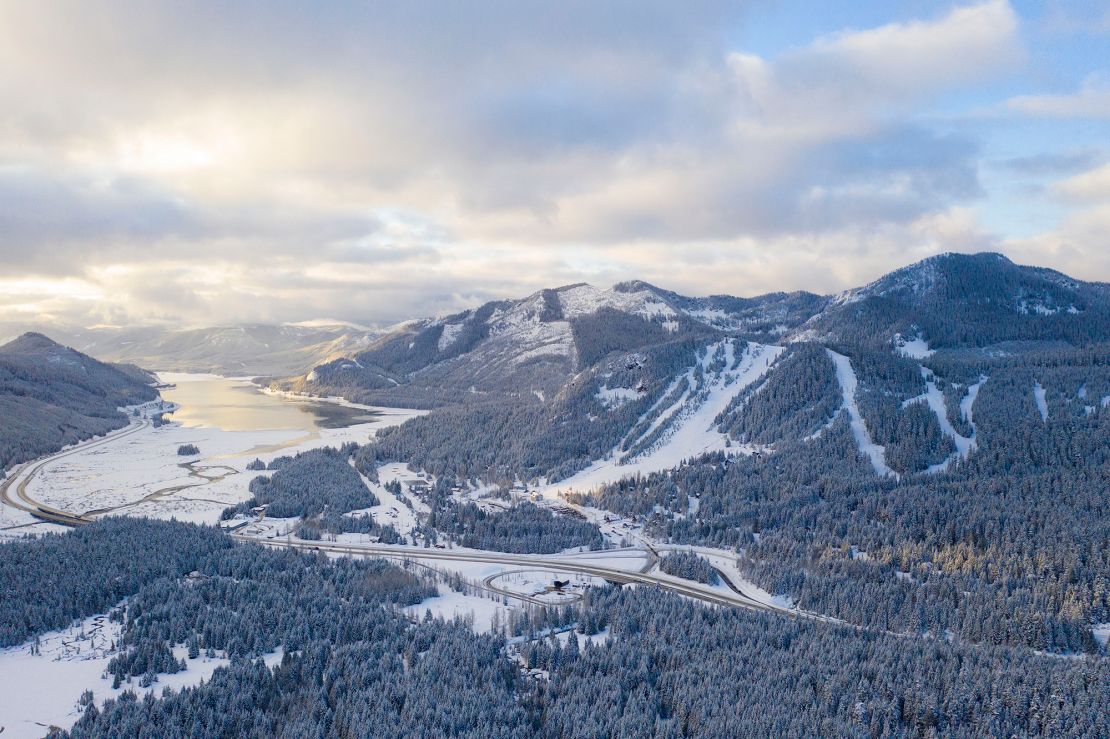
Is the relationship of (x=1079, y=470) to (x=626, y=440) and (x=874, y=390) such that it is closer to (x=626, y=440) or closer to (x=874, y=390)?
(x=874, y=390)

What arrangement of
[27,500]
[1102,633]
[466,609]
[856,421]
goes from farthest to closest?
[856,421] → [27,500] → [466,609] → [1102,633]

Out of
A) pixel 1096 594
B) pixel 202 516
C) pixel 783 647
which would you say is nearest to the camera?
pixel 783 647

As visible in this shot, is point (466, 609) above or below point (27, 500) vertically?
below

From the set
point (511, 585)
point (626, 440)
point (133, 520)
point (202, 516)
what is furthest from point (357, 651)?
point (626, 440)

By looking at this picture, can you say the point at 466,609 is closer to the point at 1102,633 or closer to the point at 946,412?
the point at 1102,633

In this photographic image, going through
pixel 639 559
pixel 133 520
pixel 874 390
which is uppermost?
pixel 874 390

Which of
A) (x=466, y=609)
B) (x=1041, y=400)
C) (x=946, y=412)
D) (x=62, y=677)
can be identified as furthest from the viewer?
(x=1041, y=400)

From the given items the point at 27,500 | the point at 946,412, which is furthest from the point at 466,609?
the point at 946,412
